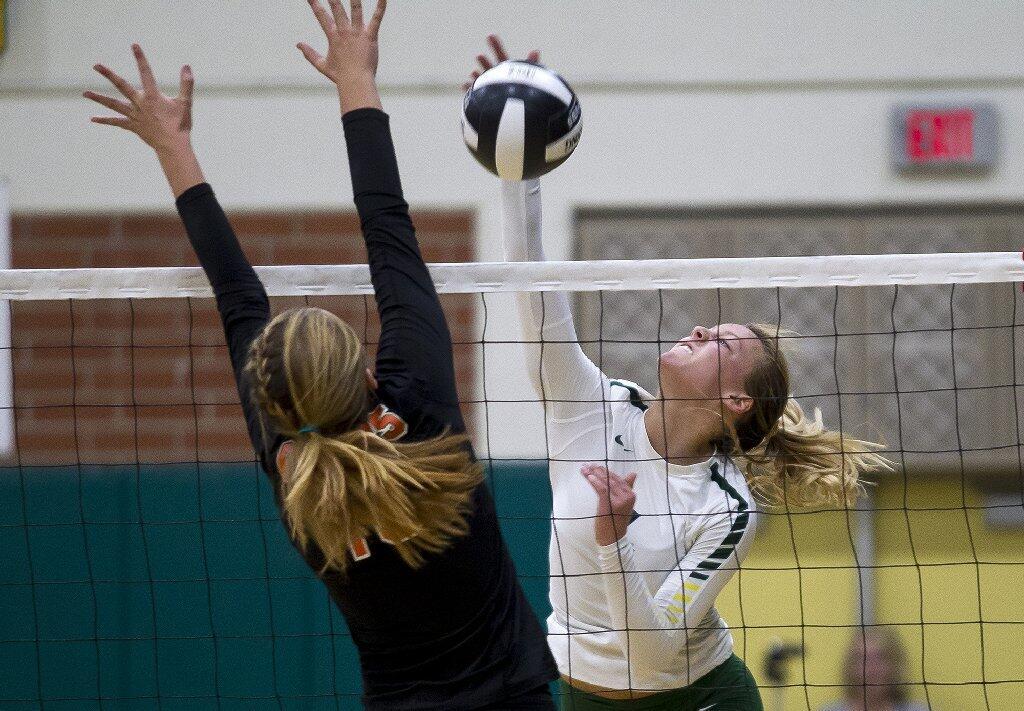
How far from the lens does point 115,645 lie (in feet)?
17.9

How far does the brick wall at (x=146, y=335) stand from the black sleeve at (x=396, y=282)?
3198 millimetres

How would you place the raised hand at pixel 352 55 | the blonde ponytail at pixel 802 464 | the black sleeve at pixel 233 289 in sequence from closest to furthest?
the black sleeve at pixel 233 289
the raised hand at pixel 352 55
the blonde ponytail at pixel 802 464

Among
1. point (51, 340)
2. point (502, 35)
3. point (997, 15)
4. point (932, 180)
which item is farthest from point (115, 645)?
point (997, 15)

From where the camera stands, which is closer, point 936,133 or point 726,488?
point 726,488

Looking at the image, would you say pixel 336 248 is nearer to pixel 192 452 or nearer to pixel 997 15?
pixel 192 452

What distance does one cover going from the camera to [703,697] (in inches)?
117

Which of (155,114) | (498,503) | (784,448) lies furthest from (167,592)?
(155,114)

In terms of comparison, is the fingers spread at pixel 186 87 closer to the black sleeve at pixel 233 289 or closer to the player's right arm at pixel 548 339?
the black sleeve at pixel 233 289

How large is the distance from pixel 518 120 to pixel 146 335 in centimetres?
331

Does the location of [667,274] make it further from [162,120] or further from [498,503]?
[498,503]

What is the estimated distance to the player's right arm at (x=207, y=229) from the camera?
2322 millimetres

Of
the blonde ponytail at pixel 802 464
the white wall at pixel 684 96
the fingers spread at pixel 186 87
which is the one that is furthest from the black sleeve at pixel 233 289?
the white wall at pixel 684 96

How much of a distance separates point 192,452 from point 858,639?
9.64ft

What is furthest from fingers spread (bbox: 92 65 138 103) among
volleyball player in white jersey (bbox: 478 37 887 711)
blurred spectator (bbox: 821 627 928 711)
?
blurred spectator (bbox: 821 627 928 711)
